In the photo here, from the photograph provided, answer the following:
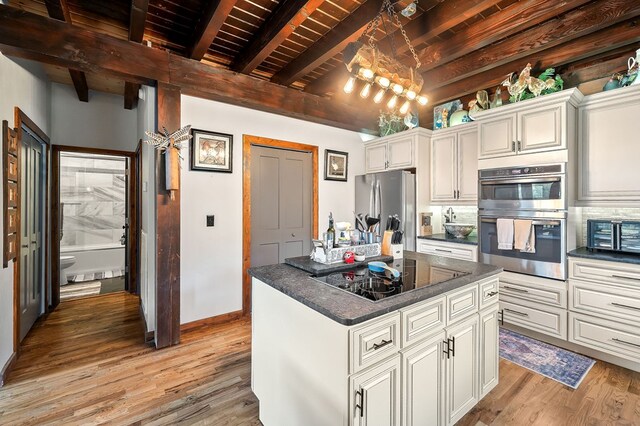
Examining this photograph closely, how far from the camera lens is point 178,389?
2088 mm

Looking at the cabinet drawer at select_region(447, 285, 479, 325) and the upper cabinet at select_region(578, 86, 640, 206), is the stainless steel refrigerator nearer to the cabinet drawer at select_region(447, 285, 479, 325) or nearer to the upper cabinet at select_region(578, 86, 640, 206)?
the upper cabinet at select_region(578, 86, 640, 206)

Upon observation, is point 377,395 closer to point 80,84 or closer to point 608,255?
point 608,255

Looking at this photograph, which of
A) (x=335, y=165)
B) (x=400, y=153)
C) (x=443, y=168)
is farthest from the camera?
(x=335, y=165)

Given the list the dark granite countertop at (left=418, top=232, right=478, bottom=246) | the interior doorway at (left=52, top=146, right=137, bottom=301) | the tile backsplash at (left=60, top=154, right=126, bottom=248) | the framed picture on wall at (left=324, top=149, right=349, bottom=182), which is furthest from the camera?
the tile backsplash at (left=60, top=154, right=126, bottom=248)

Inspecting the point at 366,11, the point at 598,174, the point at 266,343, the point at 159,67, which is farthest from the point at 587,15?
the point at 159,67

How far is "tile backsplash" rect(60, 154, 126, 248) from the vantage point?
5586mm

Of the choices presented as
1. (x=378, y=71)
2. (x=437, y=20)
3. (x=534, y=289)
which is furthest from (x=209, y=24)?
(x=534, y=289)

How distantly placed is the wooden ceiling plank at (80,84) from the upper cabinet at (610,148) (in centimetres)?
517

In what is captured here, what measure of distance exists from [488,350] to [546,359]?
1.10 m

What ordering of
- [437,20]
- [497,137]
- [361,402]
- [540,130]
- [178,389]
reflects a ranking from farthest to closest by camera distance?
[497,137]
[540,130]
[437,20]
[178,389]
[361,402]

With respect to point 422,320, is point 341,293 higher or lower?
higher

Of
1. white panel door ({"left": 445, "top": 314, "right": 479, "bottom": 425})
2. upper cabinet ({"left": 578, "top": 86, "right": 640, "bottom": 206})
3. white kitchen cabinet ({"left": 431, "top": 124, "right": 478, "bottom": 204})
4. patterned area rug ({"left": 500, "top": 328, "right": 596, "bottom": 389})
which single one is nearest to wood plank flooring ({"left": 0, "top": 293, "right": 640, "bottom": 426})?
patterned area rug ({"left": 500, "top": 328, "right": 596, "bottom": 389})

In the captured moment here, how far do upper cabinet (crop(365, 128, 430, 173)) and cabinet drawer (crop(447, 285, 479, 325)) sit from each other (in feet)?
7.72

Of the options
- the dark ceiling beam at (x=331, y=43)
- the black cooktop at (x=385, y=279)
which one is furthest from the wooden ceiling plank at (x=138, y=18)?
the black cooktop at (x=385, y=279)
